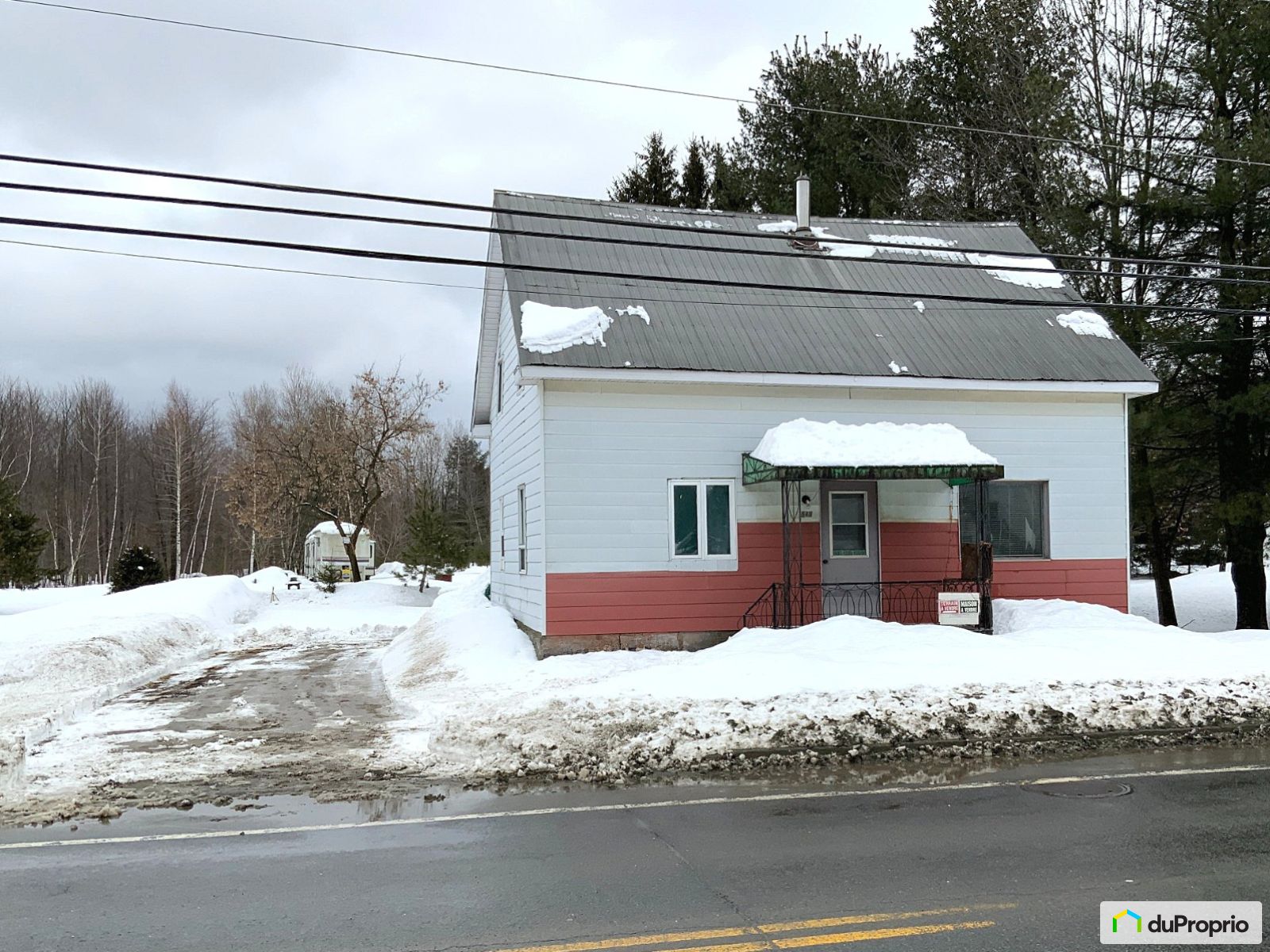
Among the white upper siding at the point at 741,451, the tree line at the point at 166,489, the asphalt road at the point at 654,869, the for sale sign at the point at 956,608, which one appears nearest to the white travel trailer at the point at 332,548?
the tree line at the point at 166,489

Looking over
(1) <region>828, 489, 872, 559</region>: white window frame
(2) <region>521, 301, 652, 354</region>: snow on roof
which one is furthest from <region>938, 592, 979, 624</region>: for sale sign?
(2) <region>521, 301, 652, 354</region>: snow on roof

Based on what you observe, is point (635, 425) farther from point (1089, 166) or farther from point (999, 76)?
point (999, 76)

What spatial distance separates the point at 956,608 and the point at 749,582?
3030 millimetres

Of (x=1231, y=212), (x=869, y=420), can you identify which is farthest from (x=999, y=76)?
(x=869, y=420)

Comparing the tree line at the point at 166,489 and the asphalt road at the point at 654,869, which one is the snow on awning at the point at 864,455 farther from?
the tree line at the point at 166,489

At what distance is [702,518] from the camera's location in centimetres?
1565

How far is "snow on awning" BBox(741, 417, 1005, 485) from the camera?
14250mm

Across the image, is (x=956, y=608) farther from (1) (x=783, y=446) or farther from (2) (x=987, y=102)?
(2) (x=987, y=102)

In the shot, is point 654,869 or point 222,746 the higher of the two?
point 654,869

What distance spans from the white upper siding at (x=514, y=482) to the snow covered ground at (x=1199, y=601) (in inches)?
636

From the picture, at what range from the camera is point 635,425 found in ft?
50.6

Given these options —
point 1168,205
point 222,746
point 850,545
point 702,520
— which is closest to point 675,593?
point 702,520

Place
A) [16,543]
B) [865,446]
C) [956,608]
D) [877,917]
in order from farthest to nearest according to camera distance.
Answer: [16,543], [956,608], [865,446], [877,917]
